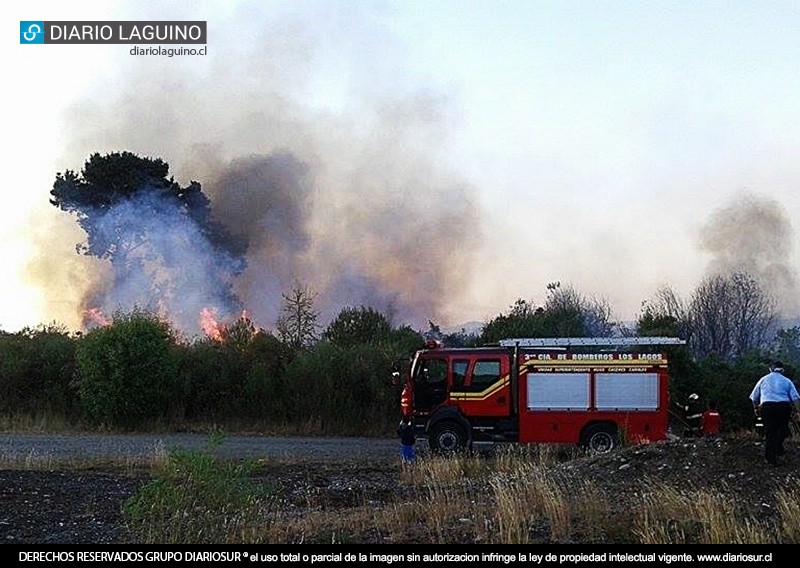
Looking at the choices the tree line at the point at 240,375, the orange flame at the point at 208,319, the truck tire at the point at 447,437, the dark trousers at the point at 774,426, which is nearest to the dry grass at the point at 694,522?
the dark trousers at the point at 774,426

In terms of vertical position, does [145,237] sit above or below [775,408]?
above

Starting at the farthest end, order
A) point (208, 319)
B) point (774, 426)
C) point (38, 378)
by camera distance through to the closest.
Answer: point (208, 319) < point (38, 378) < point (774, 426)

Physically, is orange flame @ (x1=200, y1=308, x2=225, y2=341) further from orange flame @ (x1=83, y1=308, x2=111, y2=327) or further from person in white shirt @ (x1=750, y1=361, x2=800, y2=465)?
person in white shirt @ (x1=750, y1=361, x2=800, y2=465)

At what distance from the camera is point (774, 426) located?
13852mm

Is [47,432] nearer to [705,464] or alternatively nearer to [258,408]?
[258,408]

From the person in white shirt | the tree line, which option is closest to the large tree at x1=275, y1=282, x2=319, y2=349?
the tree line

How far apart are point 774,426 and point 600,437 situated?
8.42 meters

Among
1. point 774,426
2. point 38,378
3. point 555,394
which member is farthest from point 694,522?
point 38,378

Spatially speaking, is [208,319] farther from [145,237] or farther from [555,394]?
[555,394]

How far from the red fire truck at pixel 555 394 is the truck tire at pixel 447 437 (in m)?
0.02

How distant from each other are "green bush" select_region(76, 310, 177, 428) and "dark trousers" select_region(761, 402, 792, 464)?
71.3 ft

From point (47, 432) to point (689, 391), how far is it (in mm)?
20232

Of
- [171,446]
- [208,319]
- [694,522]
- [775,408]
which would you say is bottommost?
[171,446]

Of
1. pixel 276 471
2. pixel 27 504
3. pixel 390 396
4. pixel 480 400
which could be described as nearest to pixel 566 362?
pixel 480 400
